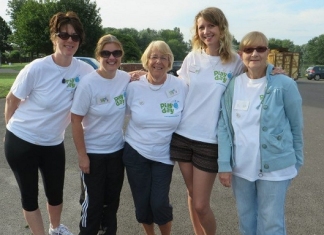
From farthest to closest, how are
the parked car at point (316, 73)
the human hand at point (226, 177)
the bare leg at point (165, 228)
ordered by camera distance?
the parked car at point (316, 73) → the bare leg at point (165, 228) → the human hand at point (226, 177)

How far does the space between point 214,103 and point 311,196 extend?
2484 mm

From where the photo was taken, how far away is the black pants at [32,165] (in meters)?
2.84

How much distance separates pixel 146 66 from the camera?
9.53ft

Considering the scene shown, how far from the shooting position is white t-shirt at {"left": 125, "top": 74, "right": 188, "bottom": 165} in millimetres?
2801

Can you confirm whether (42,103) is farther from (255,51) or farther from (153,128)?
(255,51)

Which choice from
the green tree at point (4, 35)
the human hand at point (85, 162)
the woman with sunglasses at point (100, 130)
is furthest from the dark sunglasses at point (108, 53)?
the green tree at point (4, 35)

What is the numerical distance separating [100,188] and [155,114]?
0.83m

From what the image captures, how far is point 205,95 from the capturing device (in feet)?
8.98

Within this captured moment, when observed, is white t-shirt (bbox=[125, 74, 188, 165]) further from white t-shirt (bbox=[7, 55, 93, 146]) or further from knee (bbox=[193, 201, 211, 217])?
white t-shirt (bbox=[7, 55, 93, 146])

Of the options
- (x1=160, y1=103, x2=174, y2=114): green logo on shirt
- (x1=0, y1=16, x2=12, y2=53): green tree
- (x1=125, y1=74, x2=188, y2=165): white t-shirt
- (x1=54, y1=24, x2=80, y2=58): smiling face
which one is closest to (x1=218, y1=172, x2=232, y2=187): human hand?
(x1=125, y1=74, x2=188, y2=165): white t-shirt

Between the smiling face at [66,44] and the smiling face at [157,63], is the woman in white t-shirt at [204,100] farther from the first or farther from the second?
the smiling face at [66,44]

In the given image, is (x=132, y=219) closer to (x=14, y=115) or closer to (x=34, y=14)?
(x=14, y=115)

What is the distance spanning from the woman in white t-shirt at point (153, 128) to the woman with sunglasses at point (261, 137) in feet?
1.69

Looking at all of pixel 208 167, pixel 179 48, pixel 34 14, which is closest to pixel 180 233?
pixel 208 167
